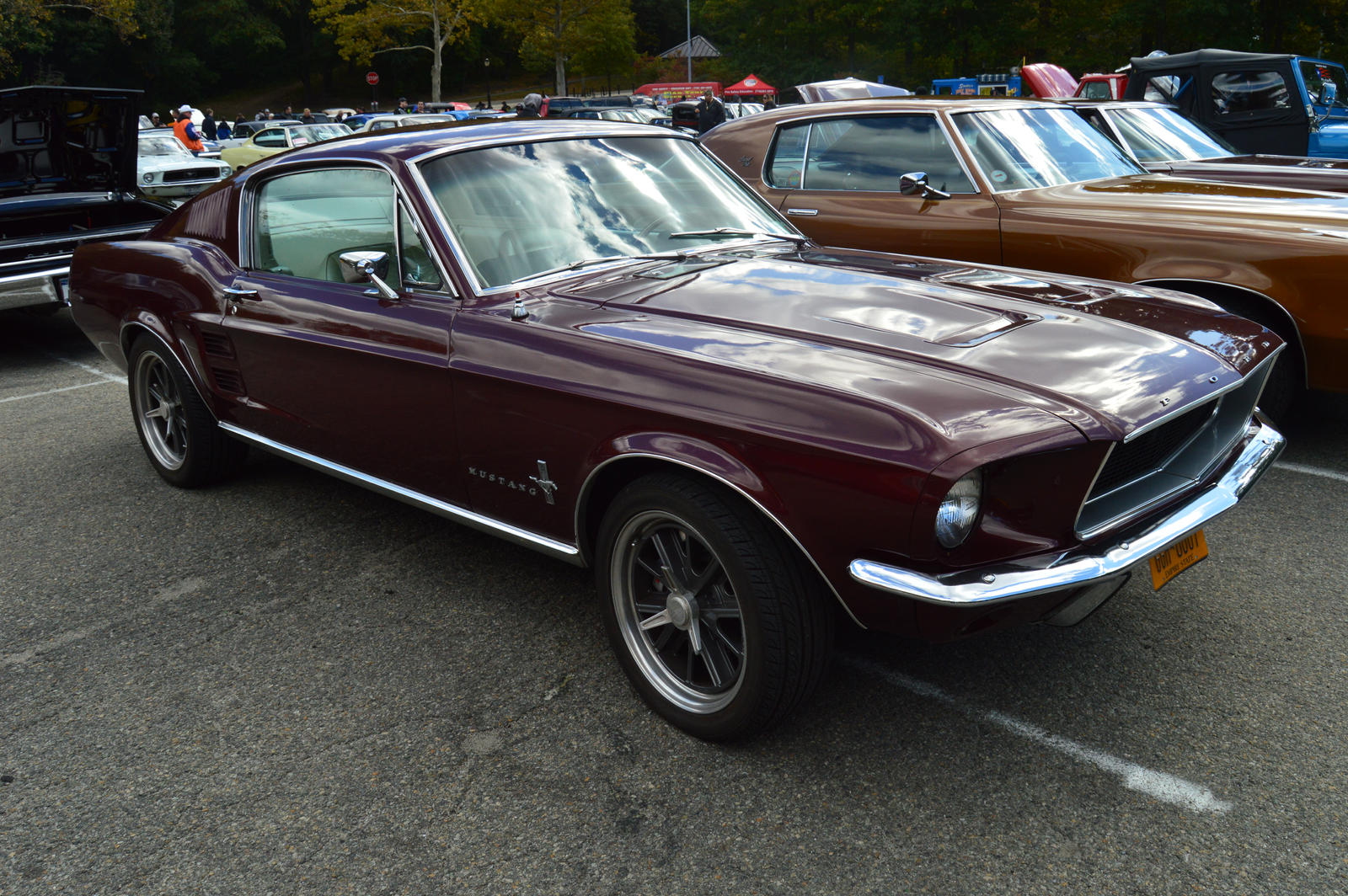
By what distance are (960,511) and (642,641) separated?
101 cm

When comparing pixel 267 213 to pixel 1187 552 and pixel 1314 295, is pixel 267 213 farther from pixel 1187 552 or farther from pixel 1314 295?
pixel 1314 295

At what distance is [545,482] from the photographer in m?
2.94

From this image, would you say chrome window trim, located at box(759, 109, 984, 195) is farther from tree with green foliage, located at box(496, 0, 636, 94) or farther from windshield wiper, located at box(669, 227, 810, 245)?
tree with green foliage, located at box(496, 0, 636, 94)

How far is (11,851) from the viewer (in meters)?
2.43

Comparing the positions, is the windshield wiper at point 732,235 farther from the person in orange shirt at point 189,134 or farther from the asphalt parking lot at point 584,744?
the person in orange shirt at point 189,134

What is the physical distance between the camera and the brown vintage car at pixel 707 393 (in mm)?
2273

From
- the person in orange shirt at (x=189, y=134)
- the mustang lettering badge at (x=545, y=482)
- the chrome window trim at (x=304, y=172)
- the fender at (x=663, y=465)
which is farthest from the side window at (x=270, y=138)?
the fender at (x=663, y=465)

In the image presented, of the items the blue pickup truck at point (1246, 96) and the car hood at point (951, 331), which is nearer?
the car hood at point (951, 331)

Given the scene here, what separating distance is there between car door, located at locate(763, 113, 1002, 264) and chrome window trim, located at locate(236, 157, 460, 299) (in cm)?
A: 293

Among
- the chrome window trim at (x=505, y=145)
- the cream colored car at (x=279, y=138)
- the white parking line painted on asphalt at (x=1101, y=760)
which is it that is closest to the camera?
the white parking line painted on asphalt at (x=1101, y=760)

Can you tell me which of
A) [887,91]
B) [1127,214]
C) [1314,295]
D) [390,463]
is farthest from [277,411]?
[887,91]

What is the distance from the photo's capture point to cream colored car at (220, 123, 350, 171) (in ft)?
67.4

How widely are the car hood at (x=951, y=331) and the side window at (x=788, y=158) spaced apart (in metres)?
2.78

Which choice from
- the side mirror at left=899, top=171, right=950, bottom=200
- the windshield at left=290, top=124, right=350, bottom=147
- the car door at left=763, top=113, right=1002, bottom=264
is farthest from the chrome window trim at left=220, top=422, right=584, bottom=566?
the windshield at left=290, top=124, right=350, bottom=147
